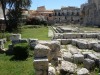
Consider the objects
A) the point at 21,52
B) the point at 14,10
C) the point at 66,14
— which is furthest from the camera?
the point at 66,14

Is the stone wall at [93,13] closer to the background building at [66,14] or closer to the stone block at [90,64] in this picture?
the background building at [66,14]

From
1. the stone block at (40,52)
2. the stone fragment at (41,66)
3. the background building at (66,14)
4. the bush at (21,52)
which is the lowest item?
the background building at (66,14)

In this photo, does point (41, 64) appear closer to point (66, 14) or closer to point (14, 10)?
point (14, 10)

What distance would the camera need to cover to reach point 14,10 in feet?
133

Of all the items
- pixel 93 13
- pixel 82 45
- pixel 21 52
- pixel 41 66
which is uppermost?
pixel 41 66

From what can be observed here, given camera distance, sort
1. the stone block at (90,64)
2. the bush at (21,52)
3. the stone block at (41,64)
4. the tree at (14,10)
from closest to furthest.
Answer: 1. the stone block at (41,64)
2. the stone block at (90,64)
3. the bush at (21,52)
4. the tree at (14,10)

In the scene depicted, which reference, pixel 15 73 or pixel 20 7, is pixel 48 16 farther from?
pixel 15 73

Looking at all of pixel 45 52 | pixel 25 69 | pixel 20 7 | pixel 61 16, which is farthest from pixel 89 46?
pixel 61 16

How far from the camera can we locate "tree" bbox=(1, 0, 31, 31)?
131 feet

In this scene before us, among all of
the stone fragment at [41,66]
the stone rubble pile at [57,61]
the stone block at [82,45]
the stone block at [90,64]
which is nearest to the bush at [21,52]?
the stone block at [82,45]

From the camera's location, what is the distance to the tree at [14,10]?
39.8 meters

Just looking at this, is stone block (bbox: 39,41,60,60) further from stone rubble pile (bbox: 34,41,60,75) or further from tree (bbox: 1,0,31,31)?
tree (bbox: 1,0,31,31)

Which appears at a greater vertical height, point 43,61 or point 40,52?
point 40,52

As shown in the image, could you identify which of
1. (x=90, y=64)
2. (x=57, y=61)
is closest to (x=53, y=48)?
(x=57, y=61)
